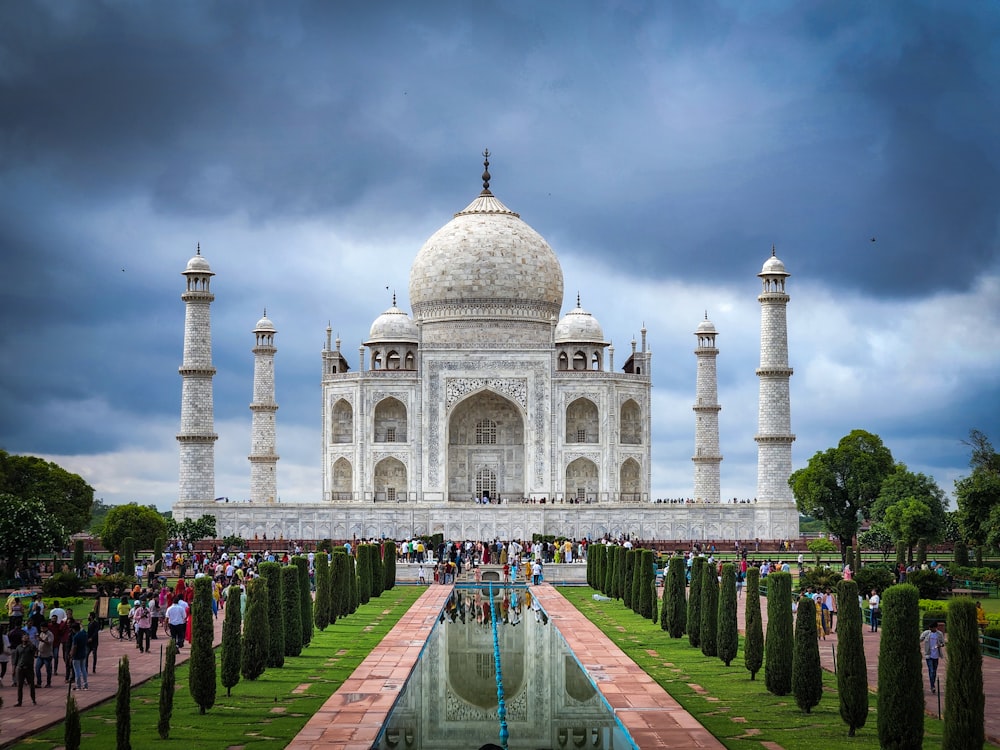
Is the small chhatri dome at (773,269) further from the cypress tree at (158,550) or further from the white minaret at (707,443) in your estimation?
the cypress tree at (158,550)

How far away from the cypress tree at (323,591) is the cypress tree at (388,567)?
659 centimetres

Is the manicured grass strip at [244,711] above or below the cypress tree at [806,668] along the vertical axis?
below

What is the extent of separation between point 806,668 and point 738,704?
728 millimetres

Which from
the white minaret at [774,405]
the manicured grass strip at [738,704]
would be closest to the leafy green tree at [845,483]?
the white minaret at [774,405]

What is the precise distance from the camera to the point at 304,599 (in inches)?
648

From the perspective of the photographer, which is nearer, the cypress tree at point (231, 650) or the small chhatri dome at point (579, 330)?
the cypress tree at point (231, 650)

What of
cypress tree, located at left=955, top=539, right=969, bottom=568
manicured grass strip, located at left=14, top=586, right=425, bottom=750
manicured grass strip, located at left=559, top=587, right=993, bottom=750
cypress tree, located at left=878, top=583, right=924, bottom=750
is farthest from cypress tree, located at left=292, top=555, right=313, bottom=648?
cypress tree, located at left=955, top=539, right=969, bottom=568

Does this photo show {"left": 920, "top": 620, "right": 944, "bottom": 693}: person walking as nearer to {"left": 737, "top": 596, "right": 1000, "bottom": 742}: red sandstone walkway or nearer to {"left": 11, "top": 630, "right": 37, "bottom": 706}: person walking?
{"left": 737, "top": 596, "right": 1000, "bottom": 742}: red sandstone walkway

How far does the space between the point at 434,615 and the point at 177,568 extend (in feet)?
30.3

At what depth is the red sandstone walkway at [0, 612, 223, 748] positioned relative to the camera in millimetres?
10969

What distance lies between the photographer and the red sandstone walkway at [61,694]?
10969 mm

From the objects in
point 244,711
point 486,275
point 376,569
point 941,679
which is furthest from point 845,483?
point 244,711

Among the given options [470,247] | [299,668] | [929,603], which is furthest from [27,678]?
[470,247]

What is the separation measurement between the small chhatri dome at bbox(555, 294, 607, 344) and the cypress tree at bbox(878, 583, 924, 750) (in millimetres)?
30378
